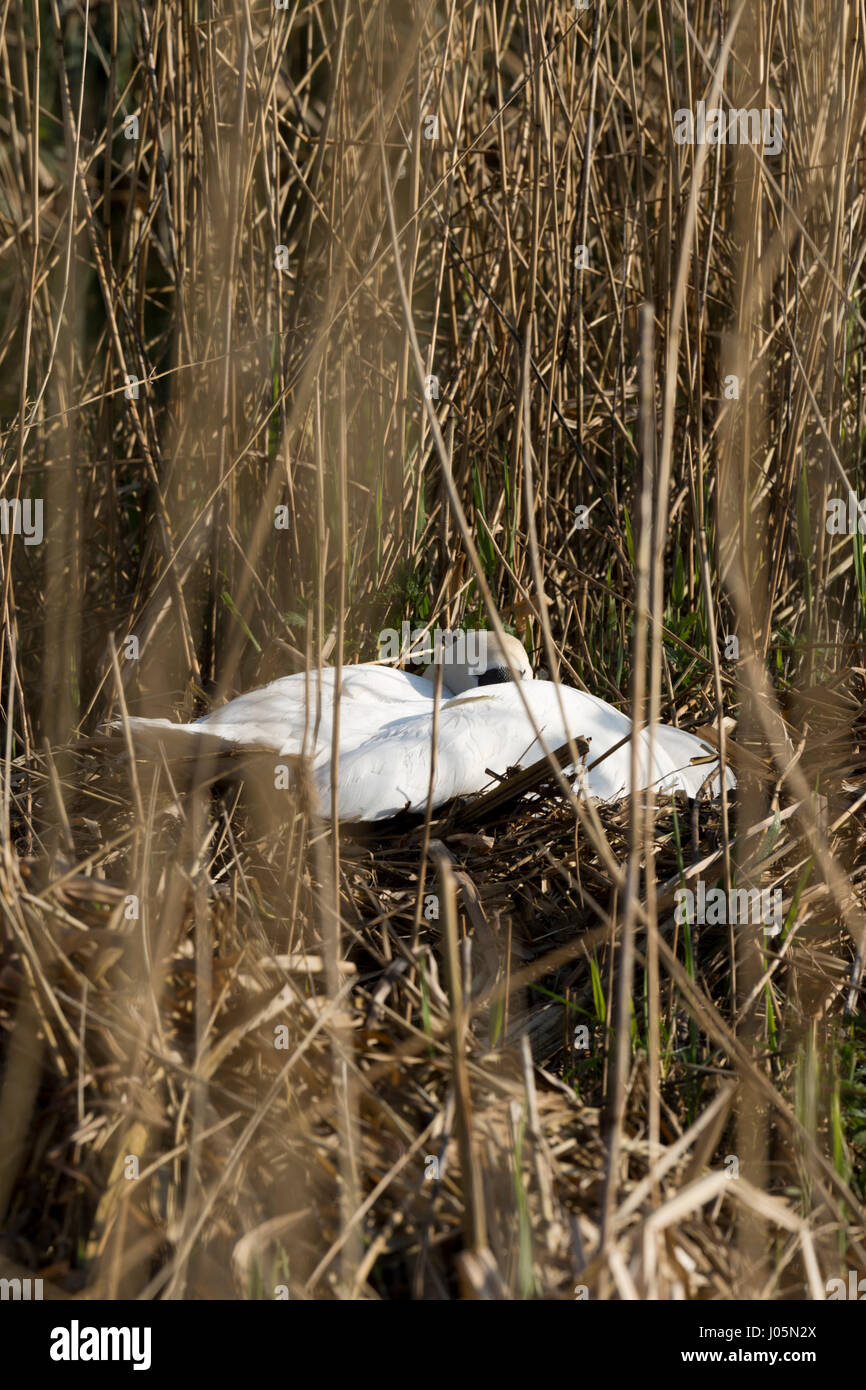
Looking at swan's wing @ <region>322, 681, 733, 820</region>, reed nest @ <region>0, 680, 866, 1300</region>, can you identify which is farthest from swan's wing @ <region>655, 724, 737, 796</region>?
reed nest @ <region>0, 680, 866, 1300</region>

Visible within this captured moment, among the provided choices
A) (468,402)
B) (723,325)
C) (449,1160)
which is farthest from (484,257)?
(449,1160)

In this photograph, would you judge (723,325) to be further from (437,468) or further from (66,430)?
(66,430)

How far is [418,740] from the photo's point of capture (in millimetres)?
2262

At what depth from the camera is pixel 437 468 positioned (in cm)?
320

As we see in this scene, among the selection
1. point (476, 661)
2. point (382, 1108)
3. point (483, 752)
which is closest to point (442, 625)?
→ point (476, 661)

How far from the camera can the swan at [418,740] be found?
224 centimetres

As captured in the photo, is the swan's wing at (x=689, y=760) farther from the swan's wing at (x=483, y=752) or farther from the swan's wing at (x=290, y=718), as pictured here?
the swan's wing at (x=290, y=718)

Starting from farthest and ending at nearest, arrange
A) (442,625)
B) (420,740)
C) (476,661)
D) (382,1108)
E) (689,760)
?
1. (442,625)
2. (476,661)
3. (689,760)
4. (420,740)
5. (382,1108)

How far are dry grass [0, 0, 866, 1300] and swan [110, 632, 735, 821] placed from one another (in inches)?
3.6

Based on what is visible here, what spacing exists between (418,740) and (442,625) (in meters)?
0.88

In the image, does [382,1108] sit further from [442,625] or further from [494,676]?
[442,625]

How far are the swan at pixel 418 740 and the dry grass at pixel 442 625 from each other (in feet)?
0.30
